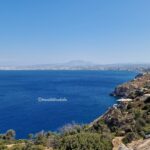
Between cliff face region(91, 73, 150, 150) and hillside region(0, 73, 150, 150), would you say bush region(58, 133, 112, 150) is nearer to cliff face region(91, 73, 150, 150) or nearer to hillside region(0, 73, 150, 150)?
hillside region(0, 73, 150, 150)

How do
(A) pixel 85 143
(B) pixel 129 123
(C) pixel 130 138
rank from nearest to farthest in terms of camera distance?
1. (A) pixel 85 143
2. (C) pixel 130 138
3. (B) pixel 129 123

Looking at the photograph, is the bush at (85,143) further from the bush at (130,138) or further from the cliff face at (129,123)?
the bush at (130,138)

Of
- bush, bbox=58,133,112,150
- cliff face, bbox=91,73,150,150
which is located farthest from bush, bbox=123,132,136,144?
bush, bbox=58,133,112,150

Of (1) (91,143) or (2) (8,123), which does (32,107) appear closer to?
(2) (8,123)

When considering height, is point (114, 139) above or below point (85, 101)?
above

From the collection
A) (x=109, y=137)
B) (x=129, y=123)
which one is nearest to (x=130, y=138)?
(x=109, y=137)

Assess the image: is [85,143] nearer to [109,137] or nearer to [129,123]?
[109,137]

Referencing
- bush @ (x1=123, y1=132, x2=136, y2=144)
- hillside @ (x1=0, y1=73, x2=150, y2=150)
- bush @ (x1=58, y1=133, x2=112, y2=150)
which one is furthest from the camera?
bush @ (x1=123, y1=132, x2=136, y2=144)

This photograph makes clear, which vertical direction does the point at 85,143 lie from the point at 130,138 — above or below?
above

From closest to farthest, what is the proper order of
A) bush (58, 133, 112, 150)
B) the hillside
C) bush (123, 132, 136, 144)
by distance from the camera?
bush (58, 133, 112, 150) < the hillside < bush (123, 132, 136, 144)

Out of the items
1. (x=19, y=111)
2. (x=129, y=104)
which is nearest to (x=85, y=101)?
(x=19, y=111)

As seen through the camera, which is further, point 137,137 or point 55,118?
point 55,118
